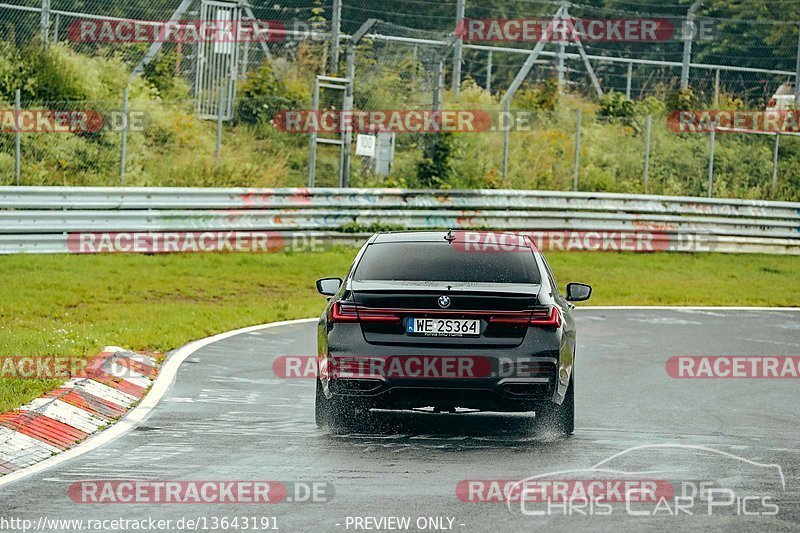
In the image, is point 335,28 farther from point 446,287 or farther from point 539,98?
point 446,287

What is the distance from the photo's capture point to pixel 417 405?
958 centimetres

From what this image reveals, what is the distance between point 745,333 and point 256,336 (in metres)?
6.26

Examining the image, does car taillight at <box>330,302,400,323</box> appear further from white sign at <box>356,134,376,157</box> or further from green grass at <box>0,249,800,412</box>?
white sign at <box>356,134,376,157</box>

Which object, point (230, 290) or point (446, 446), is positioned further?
point (230, 290)

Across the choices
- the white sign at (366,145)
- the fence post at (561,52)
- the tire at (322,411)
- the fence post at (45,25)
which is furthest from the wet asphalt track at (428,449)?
the fence post at (561,52)

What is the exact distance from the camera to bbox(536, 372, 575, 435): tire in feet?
31.9

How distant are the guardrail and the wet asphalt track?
27.2 feet

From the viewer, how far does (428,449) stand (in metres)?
9.25

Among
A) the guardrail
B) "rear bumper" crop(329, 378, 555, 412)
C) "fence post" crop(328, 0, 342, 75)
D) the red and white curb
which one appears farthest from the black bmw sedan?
"fence post" crop(328, 0, 342, 75)

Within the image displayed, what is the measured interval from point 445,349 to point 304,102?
22.4 metres

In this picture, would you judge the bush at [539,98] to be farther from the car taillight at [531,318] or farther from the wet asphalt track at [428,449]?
the car taillight at [531,318]

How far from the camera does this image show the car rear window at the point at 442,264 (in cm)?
1018

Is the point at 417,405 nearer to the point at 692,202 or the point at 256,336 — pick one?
the point at 256,336

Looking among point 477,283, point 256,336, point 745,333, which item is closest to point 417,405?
point 477,283
